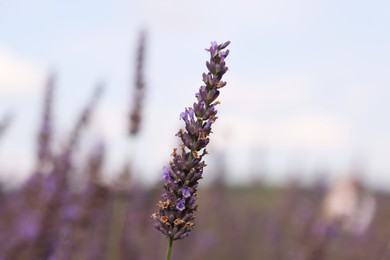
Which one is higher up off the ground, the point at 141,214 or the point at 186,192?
the point at 186,192

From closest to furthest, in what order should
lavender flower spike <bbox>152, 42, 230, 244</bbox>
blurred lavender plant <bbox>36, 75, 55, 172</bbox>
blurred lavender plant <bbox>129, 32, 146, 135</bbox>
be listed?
1. lavender flower spike <bbox>152, 42, 230, 244</bbox>
2. blurred lavender plant <bbox>129, 32, 146, 135</bbox>
3. blurred lavender plant <bbox>36, 75, 55, 172</bbox>

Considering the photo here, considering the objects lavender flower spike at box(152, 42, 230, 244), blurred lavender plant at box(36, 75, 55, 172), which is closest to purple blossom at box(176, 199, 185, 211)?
lavender flower spike at box(152, 42, 230, 244)

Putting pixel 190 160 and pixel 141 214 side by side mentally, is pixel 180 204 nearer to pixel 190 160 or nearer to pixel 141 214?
pixel 190 160

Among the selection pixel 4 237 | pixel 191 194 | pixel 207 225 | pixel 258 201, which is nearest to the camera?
pixel 191 194

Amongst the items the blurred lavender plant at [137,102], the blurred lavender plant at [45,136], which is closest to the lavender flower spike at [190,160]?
the blurred lavender plant at [137,102]

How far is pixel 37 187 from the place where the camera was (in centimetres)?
532

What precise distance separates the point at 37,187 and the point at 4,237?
16.9 inches

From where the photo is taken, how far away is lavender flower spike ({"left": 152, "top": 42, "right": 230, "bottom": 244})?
78.6 inches

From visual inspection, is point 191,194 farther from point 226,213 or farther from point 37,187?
point 226,213

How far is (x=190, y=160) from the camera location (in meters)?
2.05

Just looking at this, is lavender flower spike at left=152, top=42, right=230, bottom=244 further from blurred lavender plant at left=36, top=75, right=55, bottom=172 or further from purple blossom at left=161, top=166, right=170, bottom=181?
blurred lavender plant at left=36, top=75, right=55, bottom=172

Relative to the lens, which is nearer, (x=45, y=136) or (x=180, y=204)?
(x=180, y=204)

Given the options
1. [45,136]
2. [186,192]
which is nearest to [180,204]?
[186,192]

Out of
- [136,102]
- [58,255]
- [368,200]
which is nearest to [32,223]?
[136,102]
